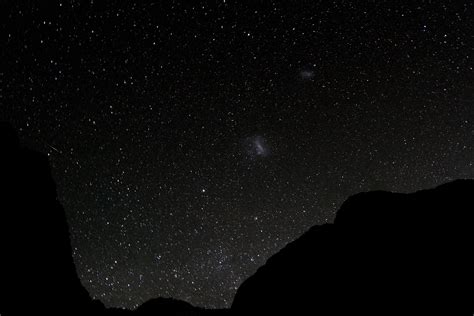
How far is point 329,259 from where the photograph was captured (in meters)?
11.5

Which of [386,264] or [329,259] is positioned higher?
[386,264]

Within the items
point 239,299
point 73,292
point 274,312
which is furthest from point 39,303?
point 274,312

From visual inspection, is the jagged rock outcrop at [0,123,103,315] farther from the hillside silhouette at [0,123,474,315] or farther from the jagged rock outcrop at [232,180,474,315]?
the jagged rock outcrop at [232,180,474,315]

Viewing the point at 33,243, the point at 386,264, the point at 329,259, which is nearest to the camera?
the point at 386,264

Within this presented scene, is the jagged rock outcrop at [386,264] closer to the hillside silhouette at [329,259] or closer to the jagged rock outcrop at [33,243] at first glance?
the hillside silhouette at [329,259]

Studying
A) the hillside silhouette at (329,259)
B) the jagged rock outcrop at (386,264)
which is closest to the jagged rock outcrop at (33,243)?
the hillside silhouette at (329,259)

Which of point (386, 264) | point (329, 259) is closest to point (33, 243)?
point (329, 259)

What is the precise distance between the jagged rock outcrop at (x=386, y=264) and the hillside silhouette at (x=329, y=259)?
0.09 feet

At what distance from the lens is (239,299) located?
40.9 feet

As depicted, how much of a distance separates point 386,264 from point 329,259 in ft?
5.17

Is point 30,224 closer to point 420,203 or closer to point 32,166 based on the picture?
point 32,166

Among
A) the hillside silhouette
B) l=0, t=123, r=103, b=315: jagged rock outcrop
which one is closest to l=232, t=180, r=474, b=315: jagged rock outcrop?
the hillside silhouette

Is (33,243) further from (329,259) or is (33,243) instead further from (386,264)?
(386,264)

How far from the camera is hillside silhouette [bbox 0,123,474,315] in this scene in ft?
34.2
